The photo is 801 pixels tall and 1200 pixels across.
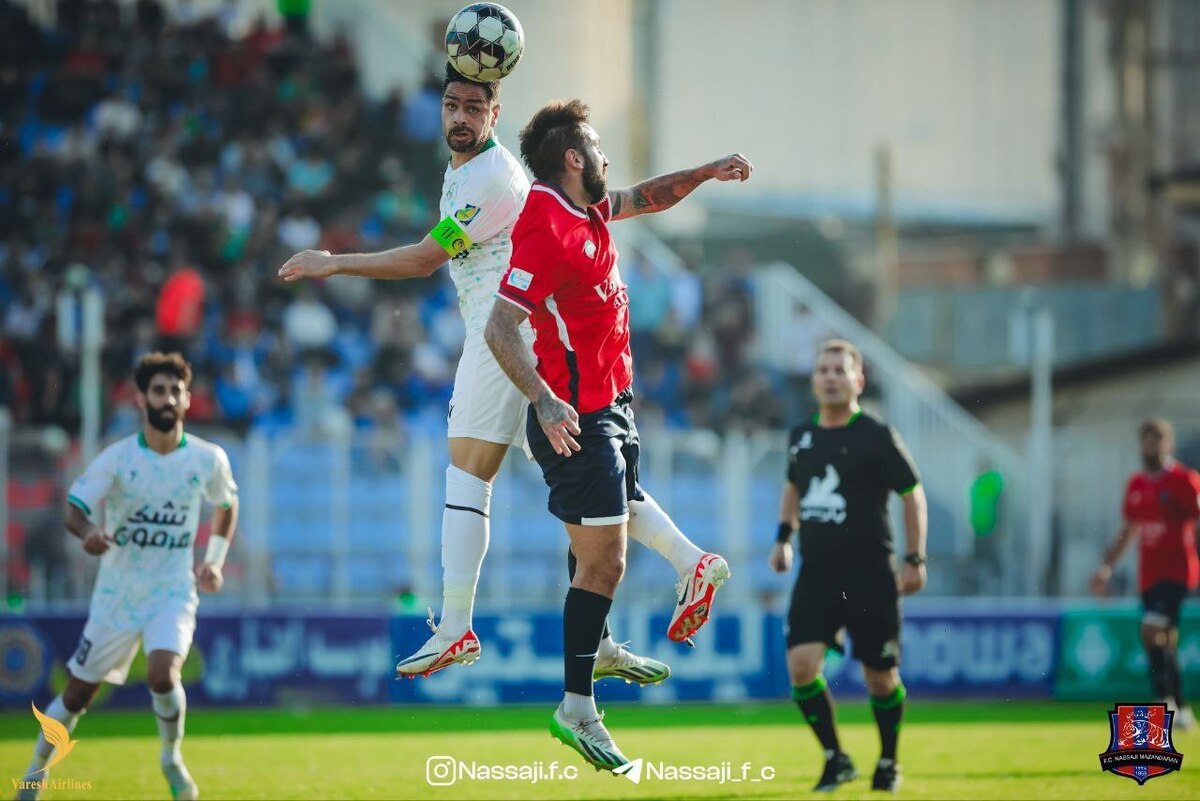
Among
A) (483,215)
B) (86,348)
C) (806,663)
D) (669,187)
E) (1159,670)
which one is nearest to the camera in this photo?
(483,215)

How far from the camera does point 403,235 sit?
70.2ft

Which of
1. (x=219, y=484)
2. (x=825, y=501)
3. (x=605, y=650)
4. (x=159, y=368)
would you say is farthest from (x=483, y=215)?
(x=825, y=501)

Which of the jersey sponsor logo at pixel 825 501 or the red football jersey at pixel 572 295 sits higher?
the red football jersey at pixel 572 295

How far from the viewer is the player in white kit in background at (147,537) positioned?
9.65 m

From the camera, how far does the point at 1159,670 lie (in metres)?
13.7

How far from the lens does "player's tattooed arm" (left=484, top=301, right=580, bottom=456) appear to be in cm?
720

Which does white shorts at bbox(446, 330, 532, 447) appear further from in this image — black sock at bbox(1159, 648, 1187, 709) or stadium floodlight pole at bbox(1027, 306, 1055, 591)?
stadium floodlight pole at bbox(1027, 306, 1055, 591)

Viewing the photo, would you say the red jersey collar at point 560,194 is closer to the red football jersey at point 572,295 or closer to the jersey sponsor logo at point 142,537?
the red football jersey at point 572,295

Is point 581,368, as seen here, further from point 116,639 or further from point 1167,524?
point 1167,524

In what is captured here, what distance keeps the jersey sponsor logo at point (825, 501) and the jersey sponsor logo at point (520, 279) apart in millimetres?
3664

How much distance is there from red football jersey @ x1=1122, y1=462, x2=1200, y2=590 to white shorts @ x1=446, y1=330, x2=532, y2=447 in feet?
24.7

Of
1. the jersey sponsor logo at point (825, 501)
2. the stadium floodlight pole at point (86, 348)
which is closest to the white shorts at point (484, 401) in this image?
the jersey sponsor logo at point (825, 501)

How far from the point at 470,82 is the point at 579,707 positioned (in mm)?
2906

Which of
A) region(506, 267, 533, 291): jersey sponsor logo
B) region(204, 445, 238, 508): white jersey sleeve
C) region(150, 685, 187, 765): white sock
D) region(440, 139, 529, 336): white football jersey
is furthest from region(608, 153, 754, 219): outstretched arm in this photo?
region(150, 685, 187, 765): white sock
